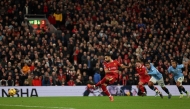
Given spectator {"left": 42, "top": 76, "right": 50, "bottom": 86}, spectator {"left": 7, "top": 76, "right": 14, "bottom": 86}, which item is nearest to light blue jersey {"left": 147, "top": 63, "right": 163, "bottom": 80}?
spectator {"left": 42, "top": 76, "right": 50, "bottom": 86}

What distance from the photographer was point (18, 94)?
1168 inches

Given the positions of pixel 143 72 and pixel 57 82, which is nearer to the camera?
pixel 143 72

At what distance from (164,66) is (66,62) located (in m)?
6.55

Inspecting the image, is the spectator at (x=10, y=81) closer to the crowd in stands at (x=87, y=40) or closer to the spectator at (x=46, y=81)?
the crowd in stands at (x=87, y=40)

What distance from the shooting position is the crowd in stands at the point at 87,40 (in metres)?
30.9

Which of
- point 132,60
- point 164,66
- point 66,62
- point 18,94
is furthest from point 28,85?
point 164,66

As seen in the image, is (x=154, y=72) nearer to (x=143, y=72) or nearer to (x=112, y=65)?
(x=143, y=72)

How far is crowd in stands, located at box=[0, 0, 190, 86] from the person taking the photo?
30875 mm

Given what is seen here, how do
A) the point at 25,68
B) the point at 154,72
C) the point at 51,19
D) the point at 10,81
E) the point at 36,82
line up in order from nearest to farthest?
the point at 154,72, the point at 10,81, the point at 36,82, the point at 25,68, the point at 51,19

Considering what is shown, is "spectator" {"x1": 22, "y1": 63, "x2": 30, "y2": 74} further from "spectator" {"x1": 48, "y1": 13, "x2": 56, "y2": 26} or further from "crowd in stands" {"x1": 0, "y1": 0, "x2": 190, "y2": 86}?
"spectator" {"x1": 48, "y1": 13, "x2": 56, "y2": 26}

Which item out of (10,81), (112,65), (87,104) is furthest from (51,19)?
(87,104)

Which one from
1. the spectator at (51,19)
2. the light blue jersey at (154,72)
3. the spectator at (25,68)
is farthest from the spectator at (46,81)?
the spectator at (51,19)

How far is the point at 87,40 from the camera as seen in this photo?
113 feet

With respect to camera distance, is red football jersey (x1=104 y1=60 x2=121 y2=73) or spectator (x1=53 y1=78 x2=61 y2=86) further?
spectator (x1=53 y1=78 x2=61 y2=86)
